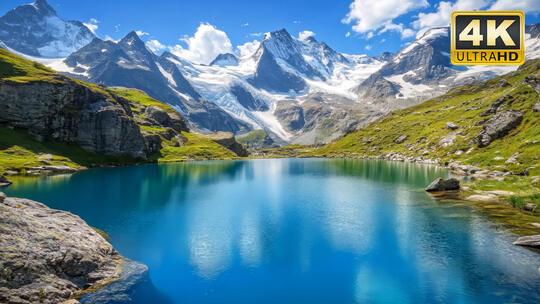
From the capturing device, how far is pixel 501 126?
311ft

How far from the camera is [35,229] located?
21438mm

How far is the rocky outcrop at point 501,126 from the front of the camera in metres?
92.9

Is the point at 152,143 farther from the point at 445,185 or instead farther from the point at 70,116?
the point at 445,185

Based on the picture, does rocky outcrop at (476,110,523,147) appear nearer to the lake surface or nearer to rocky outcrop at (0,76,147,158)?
the lake surface

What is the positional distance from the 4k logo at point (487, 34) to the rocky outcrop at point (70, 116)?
452 ft

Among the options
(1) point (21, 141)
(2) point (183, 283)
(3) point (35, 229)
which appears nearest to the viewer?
(3) point (35, 229)

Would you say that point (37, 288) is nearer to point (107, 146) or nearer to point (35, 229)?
point (35, 229)

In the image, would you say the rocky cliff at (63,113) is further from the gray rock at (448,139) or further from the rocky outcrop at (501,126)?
the gray rock at (448,139)

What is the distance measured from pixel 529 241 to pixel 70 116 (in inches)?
5970

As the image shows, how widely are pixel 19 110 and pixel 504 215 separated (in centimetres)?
14883

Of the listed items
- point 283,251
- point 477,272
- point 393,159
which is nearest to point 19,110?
point 283,251

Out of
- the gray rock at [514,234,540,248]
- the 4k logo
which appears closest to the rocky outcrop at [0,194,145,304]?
the gray rock at [514,234,540,248]

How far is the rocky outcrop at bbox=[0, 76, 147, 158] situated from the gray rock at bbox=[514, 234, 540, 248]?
143374 mm

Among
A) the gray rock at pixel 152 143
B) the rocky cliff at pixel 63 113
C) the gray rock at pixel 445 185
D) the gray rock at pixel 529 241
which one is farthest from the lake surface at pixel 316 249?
the gray rock at pixel 152 143
